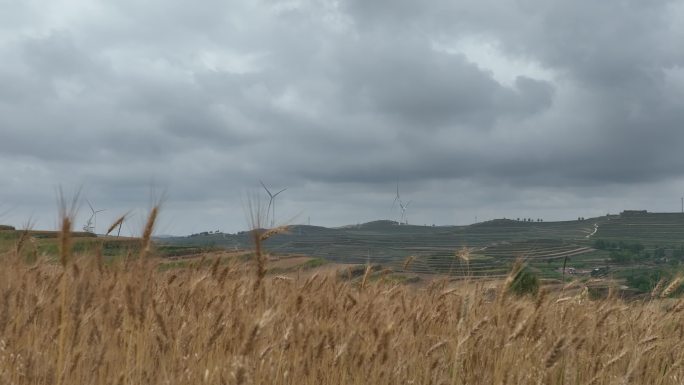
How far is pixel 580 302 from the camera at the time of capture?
743 centimetres

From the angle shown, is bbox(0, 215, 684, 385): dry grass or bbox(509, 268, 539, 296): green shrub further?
bbox(509, 268, 539, 296): green shrub

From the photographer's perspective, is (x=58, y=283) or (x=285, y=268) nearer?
(x=58, y=283)

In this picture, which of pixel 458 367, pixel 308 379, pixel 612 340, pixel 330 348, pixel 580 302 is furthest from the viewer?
pixel 580 302

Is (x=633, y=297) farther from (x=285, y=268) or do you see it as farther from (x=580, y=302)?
(x=285, y=268)

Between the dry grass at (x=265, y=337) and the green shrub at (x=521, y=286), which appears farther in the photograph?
the green shrub at (x=521, y=286)

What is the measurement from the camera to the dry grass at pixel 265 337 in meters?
3.46

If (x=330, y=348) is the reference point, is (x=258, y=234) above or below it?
above

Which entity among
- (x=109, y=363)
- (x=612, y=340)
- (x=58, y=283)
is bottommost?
(x=612, y=340)

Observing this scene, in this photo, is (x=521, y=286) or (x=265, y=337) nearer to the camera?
(x=265, y=337)

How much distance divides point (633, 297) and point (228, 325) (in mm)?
6496

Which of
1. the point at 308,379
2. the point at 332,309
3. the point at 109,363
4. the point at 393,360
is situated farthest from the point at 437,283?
the point at 109,363

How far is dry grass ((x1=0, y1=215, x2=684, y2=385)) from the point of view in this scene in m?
3.46

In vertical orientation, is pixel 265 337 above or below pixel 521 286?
above

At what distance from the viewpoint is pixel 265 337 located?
4.01m
